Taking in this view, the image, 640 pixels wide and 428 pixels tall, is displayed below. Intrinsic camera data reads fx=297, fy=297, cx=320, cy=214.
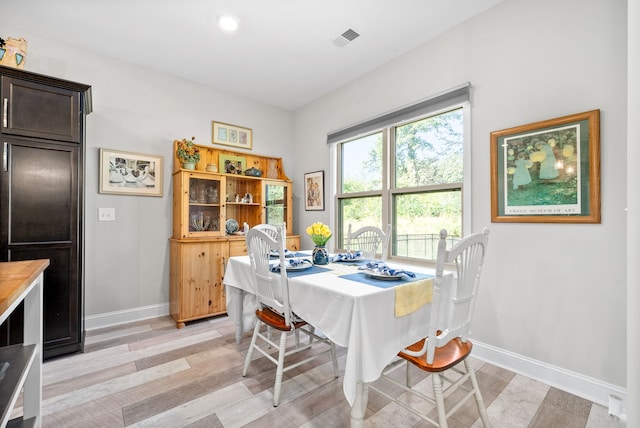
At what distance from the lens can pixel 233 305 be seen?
255 cm

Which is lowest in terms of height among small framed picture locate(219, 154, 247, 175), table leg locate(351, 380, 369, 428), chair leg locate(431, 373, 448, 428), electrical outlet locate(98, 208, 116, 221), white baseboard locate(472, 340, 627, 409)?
white baseboard locate(472, 340, 627, 409)

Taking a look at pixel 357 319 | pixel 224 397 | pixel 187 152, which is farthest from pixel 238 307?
pixel 187 152

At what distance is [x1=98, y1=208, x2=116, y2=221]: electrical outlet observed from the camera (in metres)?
2.97

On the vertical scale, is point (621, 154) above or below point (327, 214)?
above

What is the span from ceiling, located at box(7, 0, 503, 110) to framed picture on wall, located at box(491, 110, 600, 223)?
1.11 metres

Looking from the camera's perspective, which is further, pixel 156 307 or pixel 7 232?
pixel 156 307

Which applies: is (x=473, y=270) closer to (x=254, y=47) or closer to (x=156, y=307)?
(x=254, y=47)

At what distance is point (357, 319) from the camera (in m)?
1.34

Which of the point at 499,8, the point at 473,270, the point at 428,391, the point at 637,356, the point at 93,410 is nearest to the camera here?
the point at 637,356

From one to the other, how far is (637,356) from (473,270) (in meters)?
0.68

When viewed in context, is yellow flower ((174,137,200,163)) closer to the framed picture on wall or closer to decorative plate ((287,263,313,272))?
decorative plate ((287,263,313,272))

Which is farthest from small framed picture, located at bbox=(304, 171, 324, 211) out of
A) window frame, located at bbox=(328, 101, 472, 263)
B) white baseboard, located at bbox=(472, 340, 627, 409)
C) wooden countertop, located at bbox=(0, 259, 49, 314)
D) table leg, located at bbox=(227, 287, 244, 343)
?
wooden countertop, located at bbox=(0, 259, 49, 314)

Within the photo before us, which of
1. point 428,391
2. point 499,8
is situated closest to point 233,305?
point 428,391

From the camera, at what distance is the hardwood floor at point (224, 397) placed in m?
1.63
